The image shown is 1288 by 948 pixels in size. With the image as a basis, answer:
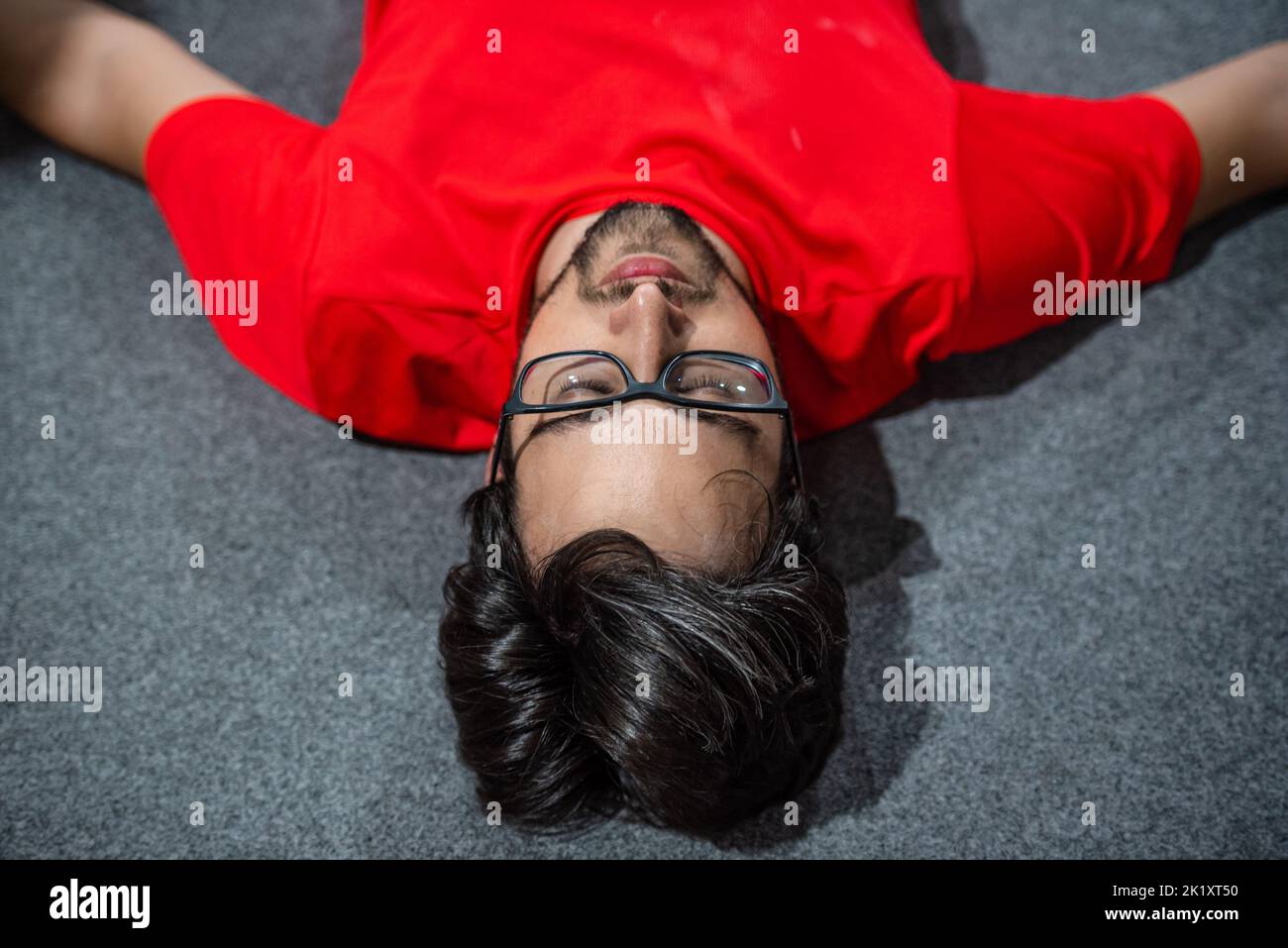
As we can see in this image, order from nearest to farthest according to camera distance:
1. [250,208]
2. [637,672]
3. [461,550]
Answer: [637,672] → [250,208] → [461,550]

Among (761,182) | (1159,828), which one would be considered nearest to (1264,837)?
(1159,828)

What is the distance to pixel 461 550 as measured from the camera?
4.02 ft

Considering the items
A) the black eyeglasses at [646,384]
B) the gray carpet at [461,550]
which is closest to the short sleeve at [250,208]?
the gray carpet at [461,550]

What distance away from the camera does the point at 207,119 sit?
1.17 metres

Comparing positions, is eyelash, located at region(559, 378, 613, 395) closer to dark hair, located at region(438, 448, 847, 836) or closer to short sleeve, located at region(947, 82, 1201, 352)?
dark hair, located at region(438, 448, 847, 836)

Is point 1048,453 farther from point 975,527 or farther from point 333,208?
point 333,208

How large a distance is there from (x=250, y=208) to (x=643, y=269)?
0.51 metres

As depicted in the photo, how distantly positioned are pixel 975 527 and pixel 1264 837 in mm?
480

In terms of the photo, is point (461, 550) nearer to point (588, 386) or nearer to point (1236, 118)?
point (588, 386)

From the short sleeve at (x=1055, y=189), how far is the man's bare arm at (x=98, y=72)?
0.96 metres

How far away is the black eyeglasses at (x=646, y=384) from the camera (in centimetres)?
92

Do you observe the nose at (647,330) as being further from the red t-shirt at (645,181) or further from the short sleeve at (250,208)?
the short sleeve at (250,208)

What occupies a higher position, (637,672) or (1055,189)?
(1055,189)

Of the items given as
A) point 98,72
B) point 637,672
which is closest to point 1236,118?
point 637,672
